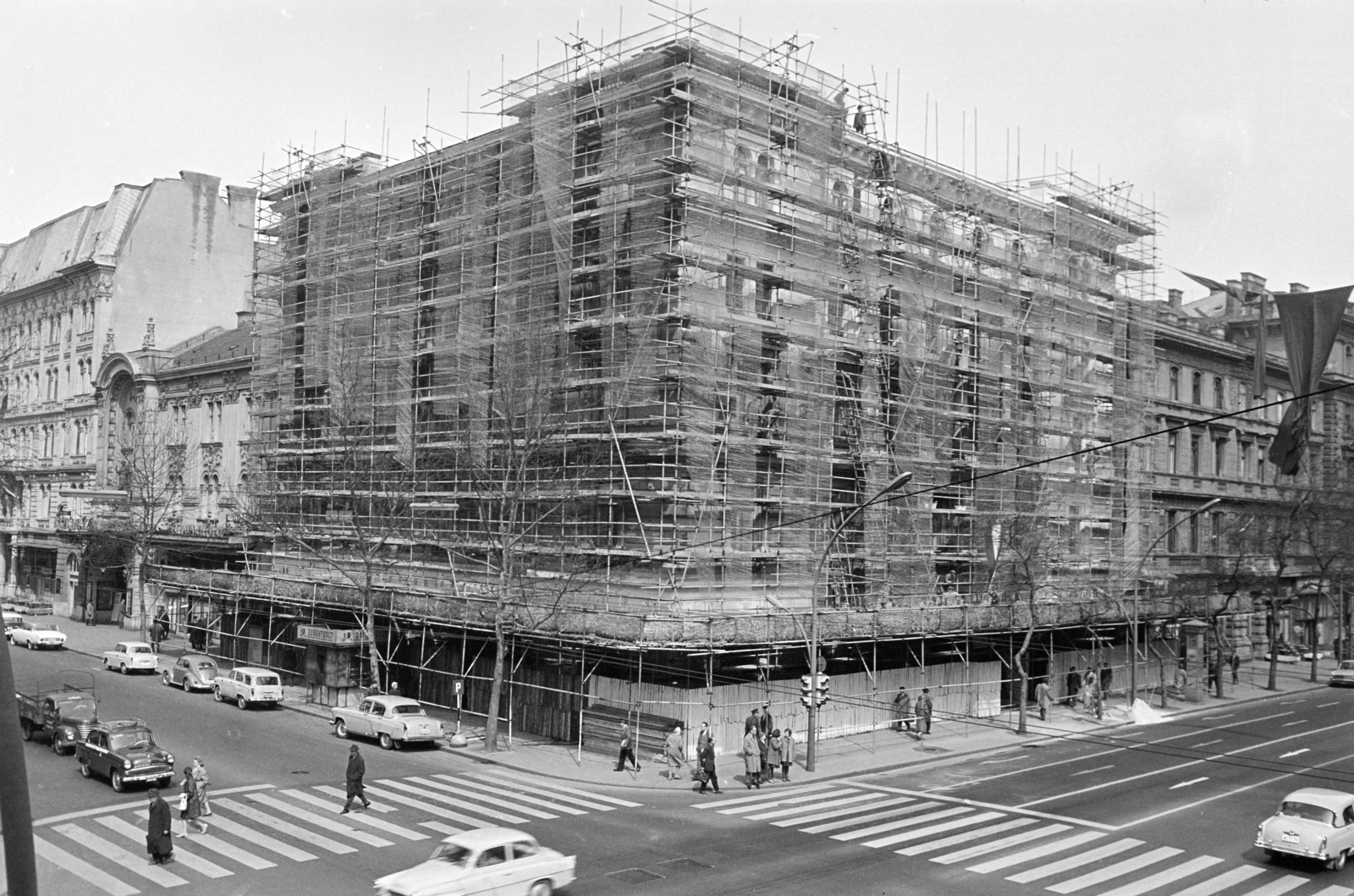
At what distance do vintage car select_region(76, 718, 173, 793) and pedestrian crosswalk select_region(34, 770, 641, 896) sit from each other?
1530 mm

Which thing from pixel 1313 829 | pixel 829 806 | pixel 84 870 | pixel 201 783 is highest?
pixel 201 783

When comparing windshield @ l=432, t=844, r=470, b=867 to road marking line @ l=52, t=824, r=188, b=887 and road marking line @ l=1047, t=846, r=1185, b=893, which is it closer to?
road marking line @ l=52, t=824, r=188, b=887

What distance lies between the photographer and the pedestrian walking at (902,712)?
120ft

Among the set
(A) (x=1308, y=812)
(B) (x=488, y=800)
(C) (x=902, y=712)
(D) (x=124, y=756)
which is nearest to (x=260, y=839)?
(B) (x=488, y=800)

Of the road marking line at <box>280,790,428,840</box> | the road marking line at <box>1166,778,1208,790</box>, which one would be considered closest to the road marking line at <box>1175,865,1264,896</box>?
the road marking line at <box>1166,778,1208,790</box>

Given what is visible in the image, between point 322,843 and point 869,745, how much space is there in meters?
18.4

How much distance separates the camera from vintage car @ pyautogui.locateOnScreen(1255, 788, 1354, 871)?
21.4m

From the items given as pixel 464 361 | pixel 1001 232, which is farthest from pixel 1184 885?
pixel 1001 232

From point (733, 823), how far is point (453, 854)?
27.4 ft

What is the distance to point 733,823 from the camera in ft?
78.7

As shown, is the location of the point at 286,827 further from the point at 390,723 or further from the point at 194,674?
the point at 194,674

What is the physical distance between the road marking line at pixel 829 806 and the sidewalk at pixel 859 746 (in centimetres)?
241

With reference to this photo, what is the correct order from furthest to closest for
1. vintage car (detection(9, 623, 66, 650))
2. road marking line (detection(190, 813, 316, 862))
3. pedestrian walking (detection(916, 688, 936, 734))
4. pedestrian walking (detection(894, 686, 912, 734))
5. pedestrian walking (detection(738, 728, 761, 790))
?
vintage car (detection(9, 623, 66, 650)) < pedestrian walking (detection(894, 686, 912, 734)) < pedestrian walking (detection(916, 688, 936, 734)) < pedestrian walking (detection(738, 728, 761, 790)) < road marking line (detection(190, 813, 316, 862))

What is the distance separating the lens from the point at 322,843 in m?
21.4
